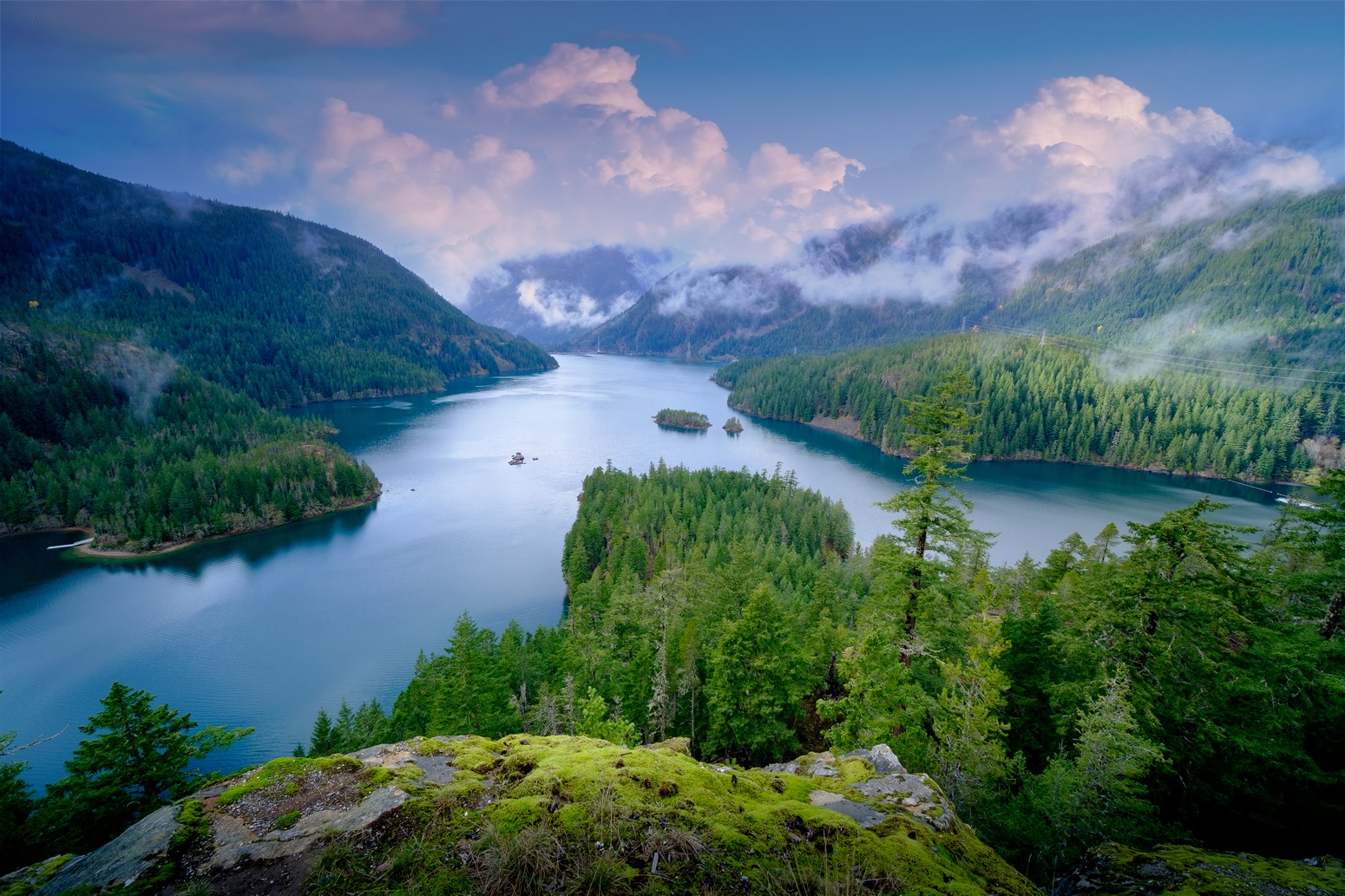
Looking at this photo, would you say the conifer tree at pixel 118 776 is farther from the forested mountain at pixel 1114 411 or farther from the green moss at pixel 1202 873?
the forested mountain at pixel 1114 411

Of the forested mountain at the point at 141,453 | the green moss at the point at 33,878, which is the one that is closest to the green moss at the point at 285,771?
the green moss at the point at 33,878

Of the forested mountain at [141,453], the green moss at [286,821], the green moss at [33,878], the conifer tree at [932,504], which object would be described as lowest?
the forested mountain at [141,453]

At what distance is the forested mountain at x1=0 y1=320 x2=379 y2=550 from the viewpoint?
78312 mm

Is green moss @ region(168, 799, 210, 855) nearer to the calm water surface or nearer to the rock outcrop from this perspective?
the rock outcrop

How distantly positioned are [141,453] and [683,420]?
120 meters

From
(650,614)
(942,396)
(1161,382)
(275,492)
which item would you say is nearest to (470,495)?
(275,492)

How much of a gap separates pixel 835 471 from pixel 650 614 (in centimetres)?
9441

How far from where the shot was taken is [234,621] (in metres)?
55.3

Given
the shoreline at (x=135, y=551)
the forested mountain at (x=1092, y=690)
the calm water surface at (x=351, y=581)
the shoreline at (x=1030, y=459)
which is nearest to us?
the forested mountain at (x=1092, y=690)

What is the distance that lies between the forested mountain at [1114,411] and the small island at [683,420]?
4378 centimetres

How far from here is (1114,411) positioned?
14188 cm

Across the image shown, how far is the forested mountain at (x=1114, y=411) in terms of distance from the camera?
124m

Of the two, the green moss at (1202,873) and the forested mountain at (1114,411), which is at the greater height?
the forested mountain at (1114,411)

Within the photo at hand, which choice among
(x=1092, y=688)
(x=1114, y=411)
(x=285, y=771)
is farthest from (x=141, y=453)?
(x=1114, y=411)
